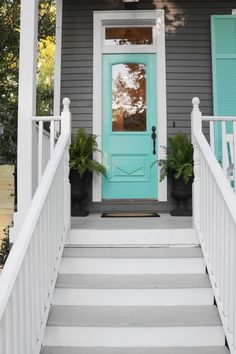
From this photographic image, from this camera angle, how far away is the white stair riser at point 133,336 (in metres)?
2.39

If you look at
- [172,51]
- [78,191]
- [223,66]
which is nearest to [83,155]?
[78,191]

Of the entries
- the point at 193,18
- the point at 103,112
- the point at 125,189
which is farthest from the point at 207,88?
the point at 125,189

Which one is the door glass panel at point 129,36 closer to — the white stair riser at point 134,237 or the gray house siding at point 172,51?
the gray house siding at point 172,51

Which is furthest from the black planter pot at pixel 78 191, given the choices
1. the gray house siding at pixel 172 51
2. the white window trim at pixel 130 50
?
the gray house siding at pixel 172 51

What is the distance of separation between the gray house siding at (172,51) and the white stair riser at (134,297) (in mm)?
2511

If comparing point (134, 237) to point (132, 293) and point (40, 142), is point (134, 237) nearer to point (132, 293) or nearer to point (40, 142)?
point (132, 293)

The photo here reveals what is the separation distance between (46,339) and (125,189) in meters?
2.46

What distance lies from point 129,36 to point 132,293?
3.31m

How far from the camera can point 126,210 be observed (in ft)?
15.0

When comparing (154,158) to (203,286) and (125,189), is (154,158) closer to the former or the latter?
(125,189)

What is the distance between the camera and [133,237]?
3123 mm

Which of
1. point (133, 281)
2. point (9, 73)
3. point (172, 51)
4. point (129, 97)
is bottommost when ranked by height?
point (133, 281)

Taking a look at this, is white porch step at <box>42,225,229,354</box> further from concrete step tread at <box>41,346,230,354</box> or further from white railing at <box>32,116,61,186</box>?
white railing at <box>32,116,61,186</box>

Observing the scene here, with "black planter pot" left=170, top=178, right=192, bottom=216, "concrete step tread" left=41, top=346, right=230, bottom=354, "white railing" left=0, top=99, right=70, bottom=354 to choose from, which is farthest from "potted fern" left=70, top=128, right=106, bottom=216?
"concrete step tread" left=41, top=346, right=230, bottom=354
